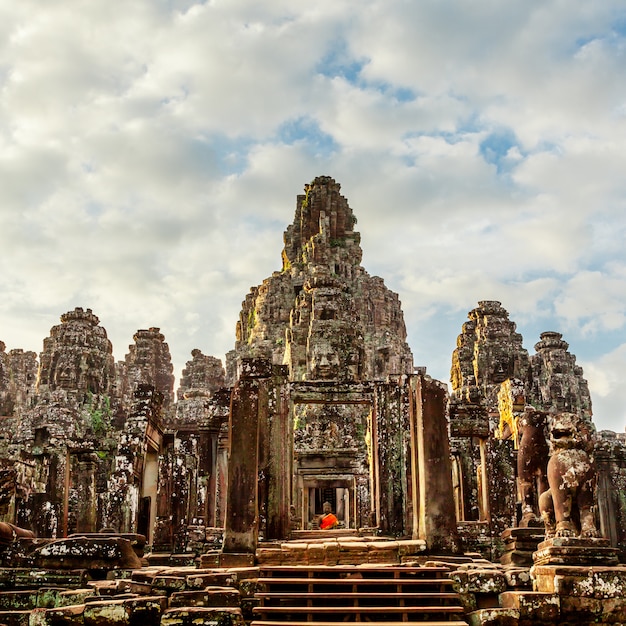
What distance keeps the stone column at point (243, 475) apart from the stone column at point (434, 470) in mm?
2887

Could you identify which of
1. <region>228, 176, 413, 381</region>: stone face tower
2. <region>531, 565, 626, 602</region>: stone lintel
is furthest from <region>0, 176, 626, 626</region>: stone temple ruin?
<region>228, 176, 413, 381</region>: stone face tower

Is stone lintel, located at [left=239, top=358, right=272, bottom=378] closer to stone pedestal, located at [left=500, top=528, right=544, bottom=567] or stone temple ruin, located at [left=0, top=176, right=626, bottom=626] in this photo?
stone temple ruin, located at [left=0, top=176, right=626, bottom=626]

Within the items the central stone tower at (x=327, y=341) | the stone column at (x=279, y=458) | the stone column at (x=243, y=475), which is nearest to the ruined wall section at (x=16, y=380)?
the central stone tower at (x=327, y=341)

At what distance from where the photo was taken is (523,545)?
1405 centimetres

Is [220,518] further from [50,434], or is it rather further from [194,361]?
[194,361]

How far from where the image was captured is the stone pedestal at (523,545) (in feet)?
45.4

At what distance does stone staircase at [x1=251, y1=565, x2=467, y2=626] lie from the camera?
9.77 metres

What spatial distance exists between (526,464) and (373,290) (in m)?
30.2

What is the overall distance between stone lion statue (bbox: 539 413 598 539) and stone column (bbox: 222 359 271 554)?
464 cm

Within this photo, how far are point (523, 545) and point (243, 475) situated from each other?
17.3ft

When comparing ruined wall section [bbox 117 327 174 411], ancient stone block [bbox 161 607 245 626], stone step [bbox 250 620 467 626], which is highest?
ruined wall section [bbox 117 327 174 411]

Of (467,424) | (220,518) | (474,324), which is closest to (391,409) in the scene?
(467,424)

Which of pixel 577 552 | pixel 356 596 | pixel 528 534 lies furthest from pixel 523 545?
pixel 356 596

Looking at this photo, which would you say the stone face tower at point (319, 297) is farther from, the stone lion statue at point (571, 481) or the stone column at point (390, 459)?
the stone lion statue at point (571, 481)
